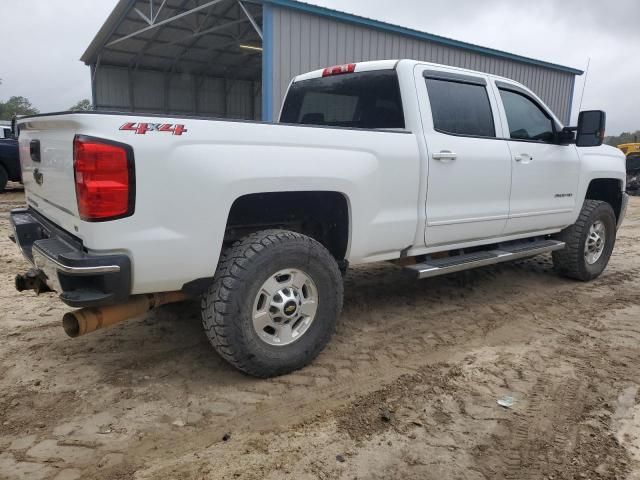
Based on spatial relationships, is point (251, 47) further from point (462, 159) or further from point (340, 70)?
point (462, 159)

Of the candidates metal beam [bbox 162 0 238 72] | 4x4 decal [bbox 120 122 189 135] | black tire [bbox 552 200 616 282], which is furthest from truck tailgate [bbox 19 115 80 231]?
metal beam [bbox 162 0 238 72]

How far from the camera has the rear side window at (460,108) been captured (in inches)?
154

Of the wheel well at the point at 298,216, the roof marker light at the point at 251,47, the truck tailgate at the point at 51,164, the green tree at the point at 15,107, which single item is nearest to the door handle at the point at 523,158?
the wheel well at the point at 298,216

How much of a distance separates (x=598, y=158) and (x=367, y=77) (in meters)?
2.94

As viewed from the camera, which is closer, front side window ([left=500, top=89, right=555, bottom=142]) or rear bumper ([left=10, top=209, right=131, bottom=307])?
rear bumper ([left=10, top=209, right=131, bottom=307])

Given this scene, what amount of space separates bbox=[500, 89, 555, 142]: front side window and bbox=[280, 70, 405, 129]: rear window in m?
1.27

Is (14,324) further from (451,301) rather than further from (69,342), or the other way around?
(451,301)

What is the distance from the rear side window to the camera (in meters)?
3.92

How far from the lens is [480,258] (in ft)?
14.1

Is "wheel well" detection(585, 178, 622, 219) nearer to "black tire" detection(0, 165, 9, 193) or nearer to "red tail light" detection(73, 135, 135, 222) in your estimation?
"red tail light" detection(73, 135, 135, 222)

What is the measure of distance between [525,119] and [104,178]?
12.5 feet

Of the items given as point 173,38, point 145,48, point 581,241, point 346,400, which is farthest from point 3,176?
point 581,241

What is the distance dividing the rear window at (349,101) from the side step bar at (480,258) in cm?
109

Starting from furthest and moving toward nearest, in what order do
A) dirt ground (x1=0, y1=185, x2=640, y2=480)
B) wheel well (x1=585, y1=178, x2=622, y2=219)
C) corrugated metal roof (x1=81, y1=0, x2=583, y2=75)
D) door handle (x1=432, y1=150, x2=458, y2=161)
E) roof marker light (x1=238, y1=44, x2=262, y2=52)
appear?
roof marker light (x1=238, y1=44, x2=262, y2=52) → corrugated metal roof (x1=81, y1=0, x2=583, y2=75) → wheel well (x1=585, y1=178, x2=622, y2=219) → door handle (x1=432, y1=150, x2=458, y2=161) → dirt ground (x1=0, y1=185, x2=640, y2=480)
